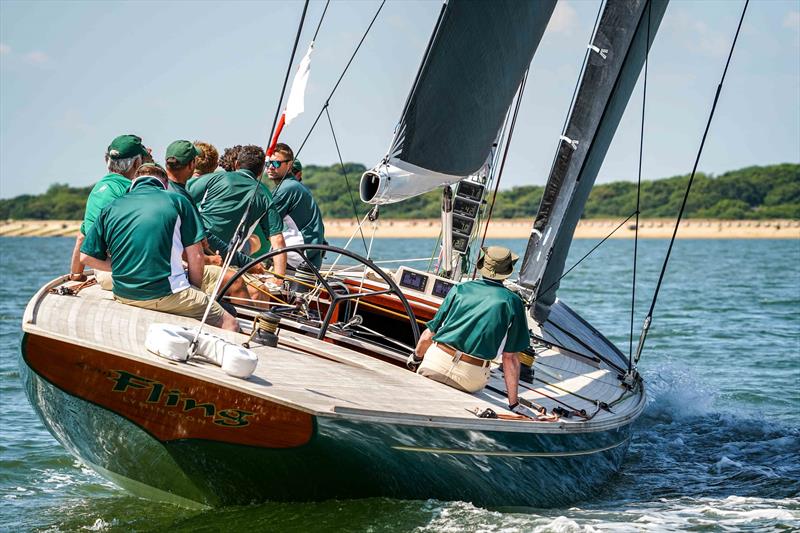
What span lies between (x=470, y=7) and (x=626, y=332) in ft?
48.5

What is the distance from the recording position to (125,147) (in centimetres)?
820

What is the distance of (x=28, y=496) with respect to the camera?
8.56 meters

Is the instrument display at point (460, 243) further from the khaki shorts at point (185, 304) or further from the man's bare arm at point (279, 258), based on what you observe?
the khaki shorts at point (185, 304)

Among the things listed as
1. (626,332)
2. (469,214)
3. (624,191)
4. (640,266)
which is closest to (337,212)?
(624,191)

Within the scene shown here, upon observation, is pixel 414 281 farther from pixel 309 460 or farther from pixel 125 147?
pixel 309 460

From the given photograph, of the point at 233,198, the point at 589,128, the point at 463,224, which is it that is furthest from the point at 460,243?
the point at 233,198

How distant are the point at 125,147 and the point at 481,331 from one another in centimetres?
304

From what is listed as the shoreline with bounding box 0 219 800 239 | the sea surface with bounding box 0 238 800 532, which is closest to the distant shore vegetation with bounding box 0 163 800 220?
the shoreline with bounding box 0 219 800 239

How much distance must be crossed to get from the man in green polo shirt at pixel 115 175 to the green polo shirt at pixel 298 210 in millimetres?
2114

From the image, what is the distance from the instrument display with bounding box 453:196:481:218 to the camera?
11227 mm

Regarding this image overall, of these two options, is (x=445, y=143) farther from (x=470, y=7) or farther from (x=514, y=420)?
(x=514, y=420)

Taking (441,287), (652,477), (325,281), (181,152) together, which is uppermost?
(181,152)

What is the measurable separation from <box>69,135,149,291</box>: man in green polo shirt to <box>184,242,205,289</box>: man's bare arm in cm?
87

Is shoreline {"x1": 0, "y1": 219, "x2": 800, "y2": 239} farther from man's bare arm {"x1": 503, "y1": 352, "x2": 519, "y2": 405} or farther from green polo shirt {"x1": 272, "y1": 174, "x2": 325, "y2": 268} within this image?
man's bare arm {"x1": 503, "y1": 352, "x2": 519, "y2": 405}
